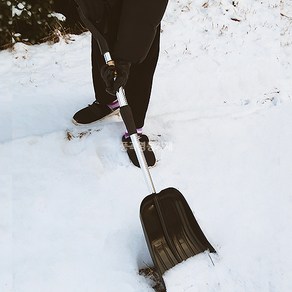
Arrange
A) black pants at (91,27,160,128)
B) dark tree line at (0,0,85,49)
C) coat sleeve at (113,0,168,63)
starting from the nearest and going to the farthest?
coat sleeve at (113,0,168,63)
black pants at (91,27,160,128)
dark tree line at (0,0,85,49)

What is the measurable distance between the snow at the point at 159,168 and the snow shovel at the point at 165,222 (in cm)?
7

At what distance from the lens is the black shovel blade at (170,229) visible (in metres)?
A: 1.79

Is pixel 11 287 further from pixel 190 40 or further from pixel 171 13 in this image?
pixel 171 13

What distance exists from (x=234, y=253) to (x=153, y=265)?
1.26 ft

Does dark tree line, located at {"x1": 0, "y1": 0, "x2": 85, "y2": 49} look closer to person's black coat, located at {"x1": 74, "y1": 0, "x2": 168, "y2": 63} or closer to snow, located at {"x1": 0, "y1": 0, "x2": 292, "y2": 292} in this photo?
snow, located at {"x1": 0, "y1": 0, "x2": 292, "y2": 292}

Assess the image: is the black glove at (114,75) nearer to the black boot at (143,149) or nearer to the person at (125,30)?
the person at (125,30)

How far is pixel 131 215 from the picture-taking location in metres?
2.04

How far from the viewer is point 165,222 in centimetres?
185

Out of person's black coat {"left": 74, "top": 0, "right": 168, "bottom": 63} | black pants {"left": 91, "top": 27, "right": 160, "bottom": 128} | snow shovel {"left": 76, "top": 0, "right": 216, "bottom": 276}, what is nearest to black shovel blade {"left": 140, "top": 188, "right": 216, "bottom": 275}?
snow shovel {"left": 76, "top": 0, "right": 216, "bottom": 276}

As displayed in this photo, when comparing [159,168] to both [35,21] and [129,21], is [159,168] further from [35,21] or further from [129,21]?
[35,21]

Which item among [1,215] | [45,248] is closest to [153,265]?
[45,248]

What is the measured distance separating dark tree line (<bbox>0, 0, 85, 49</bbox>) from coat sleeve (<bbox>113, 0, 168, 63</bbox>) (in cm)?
150

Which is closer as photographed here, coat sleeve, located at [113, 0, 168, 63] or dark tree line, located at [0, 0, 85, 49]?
coat sleeve, located at [113, 0, 168, 63]

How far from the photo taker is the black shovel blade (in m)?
1.79
